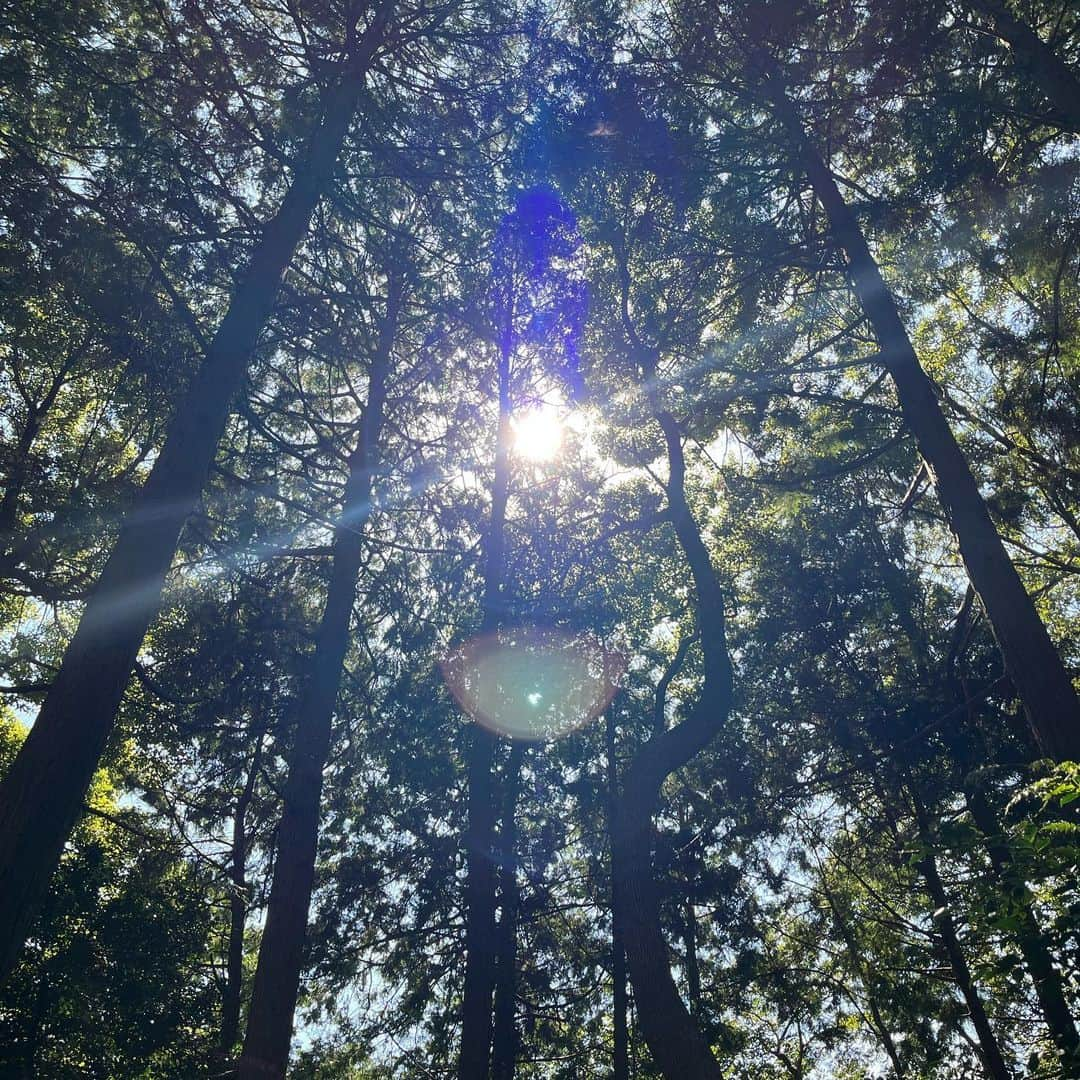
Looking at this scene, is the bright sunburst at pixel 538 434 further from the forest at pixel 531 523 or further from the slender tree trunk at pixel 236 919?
the slender tree trunk at pixel 236 919

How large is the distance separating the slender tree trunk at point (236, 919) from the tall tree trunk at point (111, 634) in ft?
20.2

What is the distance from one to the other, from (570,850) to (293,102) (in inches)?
467

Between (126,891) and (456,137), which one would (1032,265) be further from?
(126,891)

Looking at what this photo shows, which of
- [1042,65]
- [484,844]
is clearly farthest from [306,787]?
[1042,65]

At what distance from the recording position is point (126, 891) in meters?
11.7

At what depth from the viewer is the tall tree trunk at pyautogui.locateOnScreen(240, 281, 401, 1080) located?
6.87m

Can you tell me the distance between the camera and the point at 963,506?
690 cm

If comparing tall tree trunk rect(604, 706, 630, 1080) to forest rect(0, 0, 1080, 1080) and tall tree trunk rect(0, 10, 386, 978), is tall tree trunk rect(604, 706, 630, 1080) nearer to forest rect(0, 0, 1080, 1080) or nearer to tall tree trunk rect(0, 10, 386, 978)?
forest rect(0, 0, 1080, 1080)

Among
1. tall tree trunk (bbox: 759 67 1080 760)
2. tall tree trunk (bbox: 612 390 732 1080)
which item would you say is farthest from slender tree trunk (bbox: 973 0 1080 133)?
tall tree trunk (bbox: 612 390 732 1080)

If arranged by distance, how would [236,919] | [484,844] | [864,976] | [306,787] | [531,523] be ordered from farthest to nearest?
1. [236,919]
2. [531,523]
3. [864,976]
4. [484,844]
5. [306,787]

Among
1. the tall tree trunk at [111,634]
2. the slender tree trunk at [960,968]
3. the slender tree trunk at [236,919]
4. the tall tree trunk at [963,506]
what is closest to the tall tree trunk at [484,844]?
the slender tree trunk at [236,919]

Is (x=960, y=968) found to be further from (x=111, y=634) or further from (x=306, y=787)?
(x=111, y=634)

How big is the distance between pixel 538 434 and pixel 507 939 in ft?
27.0

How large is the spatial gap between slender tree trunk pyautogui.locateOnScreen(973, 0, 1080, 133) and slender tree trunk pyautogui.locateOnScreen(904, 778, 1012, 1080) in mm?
8366
